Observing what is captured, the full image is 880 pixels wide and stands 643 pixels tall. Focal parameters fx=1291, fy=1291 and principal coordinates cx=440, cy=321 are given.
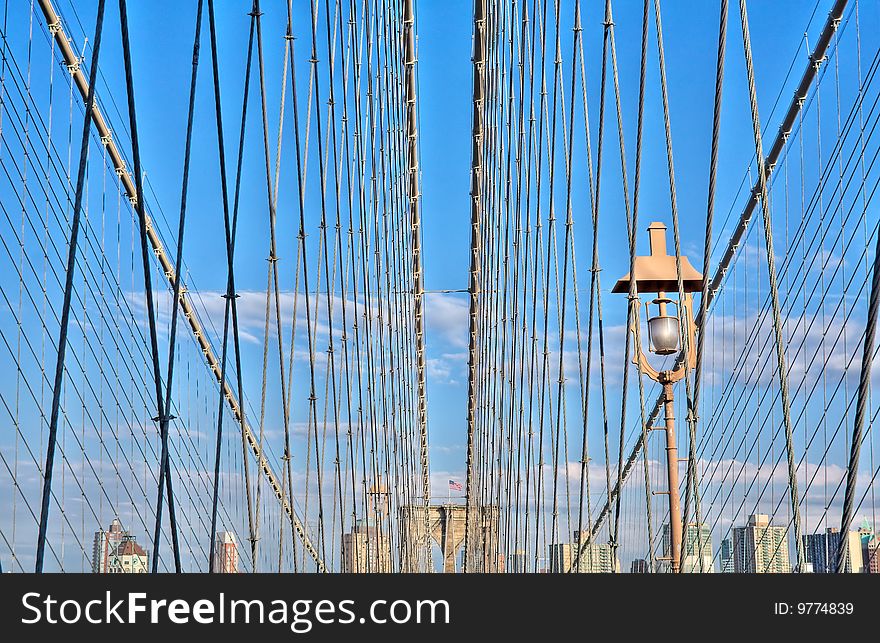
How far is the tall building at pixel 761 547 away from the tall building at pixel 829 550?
19cm

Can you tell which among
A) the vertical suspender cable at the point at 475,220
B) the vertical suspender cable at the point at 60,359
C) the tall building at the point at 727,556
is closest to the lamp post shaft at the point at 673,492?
the vertical suspender cable at the point at 60,359

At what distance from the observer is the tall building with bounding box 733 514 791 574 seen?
23.9 feet

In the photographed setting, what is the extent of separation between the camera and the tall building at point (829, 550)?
17.6ft

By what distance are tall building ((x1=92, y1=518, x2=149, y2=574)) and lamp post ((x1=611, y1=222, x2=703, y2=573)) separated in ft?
16.0

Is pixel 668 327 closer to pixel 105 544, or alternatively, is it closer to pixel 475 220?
pixel 105 544

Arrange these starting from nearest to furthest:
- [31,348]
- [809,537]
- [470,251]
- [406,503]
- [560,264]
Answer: [809,537], [31,348], [560,264], [470,251], [406,503]

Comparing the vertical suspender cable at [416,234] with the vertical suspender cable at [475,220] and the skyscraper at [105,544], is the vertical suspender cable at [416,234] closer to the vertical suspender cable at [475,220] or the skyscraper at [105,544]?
the vertical suspender cable at [475,220]

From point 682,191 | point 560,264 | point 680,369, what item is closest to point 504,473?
point 682,191

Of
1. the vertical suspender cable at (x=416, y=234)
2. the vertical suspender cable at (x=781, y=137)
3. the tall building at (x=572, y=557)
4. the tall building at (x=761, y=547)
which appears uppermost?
the vertical suspender cable at (x=416, y=234)

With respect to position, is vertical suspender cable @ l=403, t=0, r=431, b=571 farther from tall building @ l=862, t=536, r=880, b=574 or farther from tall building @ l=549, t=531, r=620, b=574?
tall building @ l=862, t=536, r=880, b=574

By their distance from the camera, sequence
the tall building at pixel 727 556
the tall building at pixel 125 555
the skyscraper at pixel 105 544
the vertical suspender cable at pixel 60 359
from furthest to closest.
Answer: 1. the tall building at pixel 125 555
2. the skyscraper at pixel 105 544
3. the tall building at pixel 727 556
4. the vertical suspender cable at pixel 60 359
